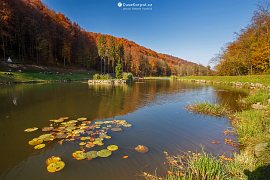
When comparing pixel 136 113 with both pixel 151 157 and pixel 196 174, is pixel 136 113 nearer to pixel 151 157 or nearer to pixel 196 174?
pixel 151 157

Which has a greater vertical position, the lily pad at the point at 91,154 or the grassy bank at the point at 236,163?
the grassy bank at the point at 236,163

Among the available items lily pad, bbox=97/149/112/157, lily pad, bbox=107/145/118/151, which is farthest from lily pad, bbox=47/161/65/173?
lily pad, bbox=107/145/118/151

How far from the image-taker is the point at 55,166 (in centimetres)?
462

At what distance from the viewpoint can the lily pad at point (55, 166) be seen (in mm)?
4500

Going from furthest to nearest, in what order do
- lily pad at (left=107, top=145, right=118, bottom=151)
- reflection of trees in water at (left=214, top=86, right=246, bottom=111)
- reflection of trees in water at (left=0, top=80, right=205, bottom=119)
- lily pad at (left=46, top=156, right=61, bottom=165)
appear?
reflection of trees in water at (left=214, top=86, right=246, bottom=111)
reflection of trees in water at (left=0, top=80, right=205, bottom=119)
lily pad at (left=107, top=145, right=118, bottom=151)
lily pad at (left=46, top=156, right=61, bottom=165)

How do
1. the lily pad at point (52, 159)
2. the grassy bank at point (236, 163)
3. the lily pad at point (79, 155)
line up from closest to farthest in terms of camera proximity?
1. the grassy bank at point (236, 163)
2. the lily pad at point (52, 159)
3. the lily pad at point (79, 155)

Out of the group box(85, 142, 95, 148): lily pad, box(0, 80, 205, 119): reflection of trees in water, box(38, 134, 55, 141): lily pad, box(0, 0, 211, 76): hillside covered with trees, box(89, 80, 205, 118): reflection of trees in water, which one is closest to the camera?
box(85, 142, 95, 148): lily pad

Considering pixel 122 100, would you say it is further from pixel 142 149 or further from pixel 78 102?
pixel 142 149

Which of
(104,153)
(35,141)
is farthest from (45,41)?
(104,153)

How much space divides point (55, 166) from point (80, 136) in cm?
219

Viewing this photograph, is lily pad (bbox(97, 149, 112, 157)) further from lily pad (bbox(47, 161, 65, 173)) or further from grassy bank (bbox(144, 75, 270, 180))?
grassy bank (bbox(144, 75, 270, 180))

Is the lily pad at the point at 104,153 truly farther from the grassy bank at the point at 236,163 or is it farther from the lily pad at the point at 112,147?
the grassy bank at the point at 236,163

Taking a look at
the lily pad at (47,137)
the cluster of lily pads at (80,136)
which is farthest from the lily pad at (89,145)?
the lily pad at (47,137)

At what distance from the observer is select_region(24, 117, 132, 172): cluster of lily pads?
5152 millimetres
